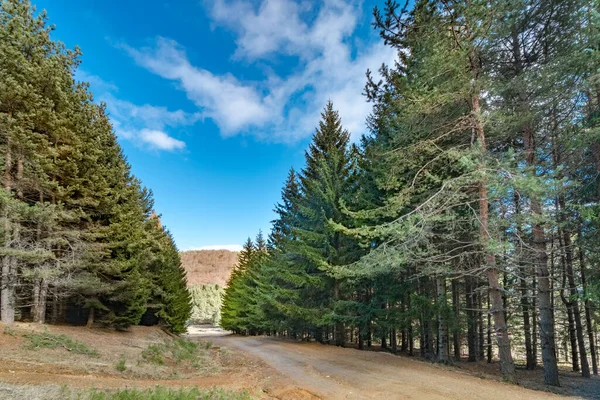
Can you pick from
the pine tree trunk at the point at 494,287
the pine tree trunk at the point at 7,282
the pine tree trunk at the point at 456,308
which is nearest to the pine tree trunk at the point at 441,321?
the pine tree trunk at the point at 456,308

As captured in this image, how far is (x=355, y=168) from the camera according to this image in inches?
651

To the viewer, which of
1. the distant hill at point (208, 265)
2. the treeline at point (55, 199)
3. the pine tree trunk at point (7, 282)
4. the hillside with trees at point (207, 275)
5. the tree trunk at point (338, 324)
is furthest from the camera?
the distant hill at point (208, 265)

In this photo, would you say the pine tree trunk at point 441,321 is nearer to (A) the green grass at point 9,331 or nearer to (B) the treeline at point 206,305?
(A) the green grass at point 9,331

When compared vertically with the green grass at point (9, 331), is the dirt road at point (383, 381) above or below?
below

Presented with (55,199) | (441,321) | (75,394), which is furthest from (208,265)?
(75,394)

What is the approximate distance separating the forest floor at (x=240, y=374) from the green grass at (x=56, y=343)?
0.03 m

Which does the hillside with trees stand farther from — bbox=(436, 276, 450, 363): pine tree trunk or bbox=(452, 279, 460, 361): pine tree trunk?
bbox=(436, 276, 450, 363): pine tree trunk

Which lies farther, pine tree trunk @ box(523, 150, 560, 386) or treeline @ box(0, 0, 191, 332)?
treeline @ box(0, 0, 191, 332)

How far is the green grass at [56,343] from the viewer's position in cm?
888

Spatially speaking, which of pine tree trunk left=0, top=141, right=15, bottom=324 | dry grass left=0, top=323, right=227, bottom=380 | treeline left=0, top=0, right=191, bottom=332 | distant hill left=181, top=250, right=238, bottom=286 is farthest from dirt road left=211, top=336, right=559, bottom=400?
distant hill left=181, top=250, right=238, bottom=286

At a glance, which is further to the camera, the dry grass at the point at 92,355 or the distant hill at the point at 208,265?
the distant hill at the point at 208,265

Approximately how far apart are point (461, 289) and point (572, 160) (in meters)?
12.6

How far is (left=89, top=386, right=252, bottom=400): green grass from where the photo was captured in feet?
15.6

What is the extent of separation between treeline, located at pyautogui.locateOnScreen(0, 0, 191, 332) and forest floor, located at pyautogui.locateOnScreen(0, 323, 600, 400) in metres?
2.00
